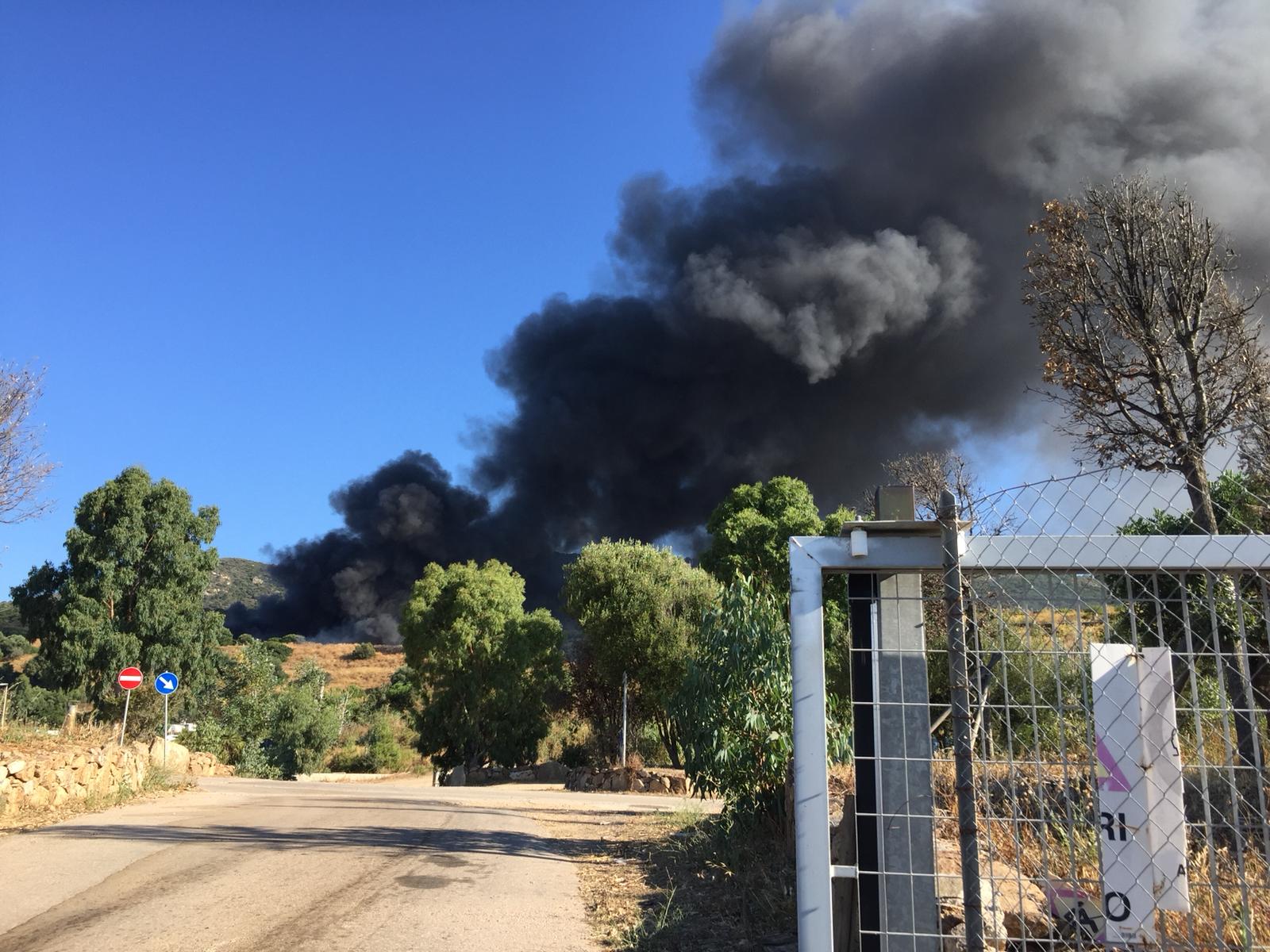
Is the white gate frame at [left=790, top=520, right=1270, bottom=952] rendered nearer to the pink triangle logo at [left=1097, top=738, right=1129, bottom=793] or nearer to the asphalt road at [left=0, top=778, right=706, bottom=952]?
the pink triangle logo at [left=1097, top=738, right=1129, bottom=793]

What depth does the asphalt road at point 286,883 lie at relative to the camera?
5.08 metres

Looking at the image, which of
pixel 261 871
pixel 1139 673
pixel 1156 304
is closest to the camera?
pixel 1139 673

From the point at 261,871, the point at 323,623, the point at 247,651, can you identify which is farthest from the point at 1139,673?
the point at 323,623

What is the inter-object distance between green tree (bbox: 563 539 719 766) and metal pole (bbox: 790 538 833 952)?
19.1 metres

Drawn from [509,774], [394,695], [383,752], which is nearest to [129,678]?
[509,774]

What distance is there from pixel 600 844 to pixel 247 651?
20.5 m

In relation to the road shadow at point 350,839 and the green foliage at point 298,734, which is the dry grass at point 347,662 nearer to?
the green foliage at point 298,734

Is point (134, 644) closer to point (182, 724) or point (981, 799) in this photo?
point (182, 724)

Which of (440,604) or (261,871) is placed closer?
(261,871)

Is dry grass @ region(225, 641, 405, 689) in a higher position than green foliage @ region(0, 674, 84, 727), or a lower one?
higher

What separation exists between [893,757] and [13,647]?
49.0m

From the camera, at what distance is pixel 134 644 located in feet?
71.5

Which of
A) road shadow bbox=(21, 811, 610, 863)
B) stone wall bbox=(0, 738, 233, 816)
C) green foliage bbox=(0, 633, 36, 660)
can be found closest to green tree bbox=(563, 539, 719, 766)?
stone wall bbox=(0, 738, 233, 816)

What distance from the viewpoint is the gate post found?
2510 millimetres
